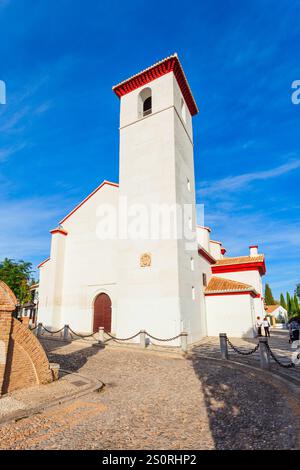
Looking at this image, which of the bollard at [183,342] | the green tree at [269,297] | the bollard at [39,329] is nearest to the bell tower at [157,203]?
the bollard at [183,342]

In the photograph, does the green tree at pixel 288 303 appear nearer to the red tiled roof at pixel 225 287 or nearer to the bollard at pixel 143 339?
the red tiled roof at pixel 225 287

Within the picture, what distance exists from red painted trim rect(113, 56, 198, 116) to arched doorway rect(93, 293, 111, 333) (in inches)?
587

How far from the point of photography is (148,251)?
14898mm

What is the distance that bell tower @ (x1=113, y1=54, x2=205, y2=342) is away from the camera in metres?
13.9

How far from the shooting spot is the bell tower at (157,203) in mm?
13906

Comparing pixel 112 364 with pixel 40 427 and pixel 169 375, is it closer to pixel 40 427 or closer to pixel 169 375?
pixel 169 375

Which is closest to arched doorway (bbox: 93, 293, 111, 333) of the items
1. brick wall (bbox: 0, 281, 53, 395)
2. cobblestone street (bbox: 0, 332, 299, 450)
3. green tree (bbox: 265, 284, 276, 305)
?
cobblestone street (bbox: 0, 332, 299, 450)

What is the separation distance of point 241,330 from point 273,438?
14.6m

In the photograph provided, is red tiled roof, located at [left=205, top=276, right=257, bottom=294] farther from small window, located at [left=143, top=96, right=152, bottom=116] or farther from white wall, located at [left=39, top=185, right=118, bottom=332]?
small window, located at [left=143, top=96, right=152, bottom=116]

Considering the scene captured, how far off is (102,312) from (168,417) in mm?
14004

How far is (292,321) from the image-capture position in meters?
16.6

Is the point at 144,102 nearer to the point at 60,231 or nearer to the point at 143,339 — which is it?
the point at 60,231

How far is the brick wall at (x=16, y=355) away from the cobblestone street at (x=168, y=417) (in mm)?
1525

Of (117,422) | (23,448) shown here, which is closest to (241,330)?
(117,422)
